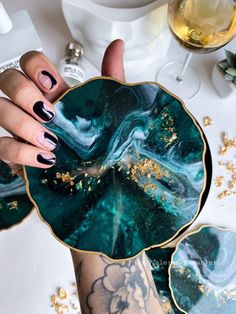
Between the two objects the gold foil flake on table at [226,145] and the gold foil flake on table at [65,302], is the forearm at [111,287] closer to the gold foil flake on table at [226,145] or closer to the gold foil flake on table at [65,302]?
the gold foil flake on table at [65,302]

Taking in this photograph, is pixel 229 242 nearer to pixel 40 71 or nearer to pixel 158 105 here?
pixel 158 105

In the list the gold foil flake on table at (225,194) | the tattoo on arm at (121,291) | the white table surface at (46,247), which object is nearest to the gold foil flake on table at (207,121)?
the white table surface at (46,247)

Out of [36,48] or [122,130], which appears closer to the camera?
[122,130]

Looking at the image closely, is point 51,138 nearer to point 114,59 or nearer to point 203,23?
point 114,59

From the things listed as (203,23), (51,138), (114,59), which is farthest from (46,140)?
(203,23)

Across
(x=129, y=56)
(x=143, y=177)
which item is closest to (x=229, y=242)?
(x=143, y=177)

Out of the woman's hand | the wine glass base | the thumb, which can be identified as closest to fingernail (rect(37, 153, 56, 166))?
the woman's hand
